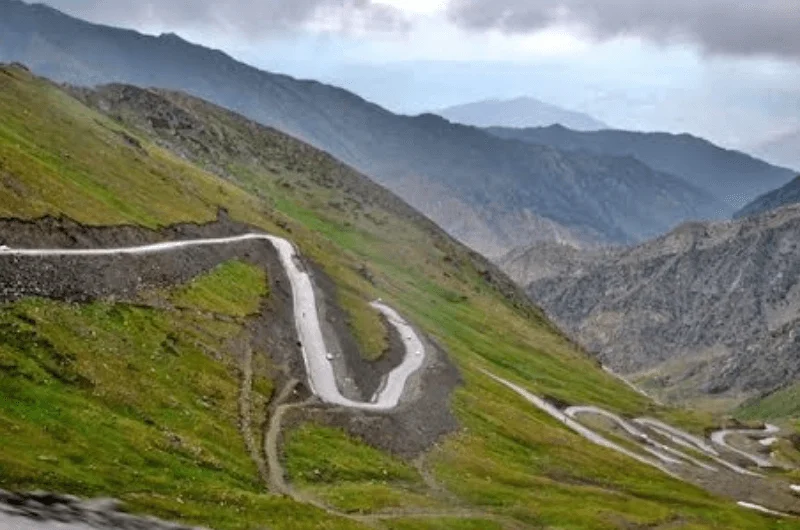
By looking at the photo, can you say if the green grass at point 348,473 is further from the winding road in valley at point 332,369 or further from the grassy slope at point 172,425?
the winding road in valley at point 332,369

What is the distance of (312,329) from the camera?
127375 mm

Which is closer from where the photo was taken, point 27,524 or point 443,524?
point 27,524

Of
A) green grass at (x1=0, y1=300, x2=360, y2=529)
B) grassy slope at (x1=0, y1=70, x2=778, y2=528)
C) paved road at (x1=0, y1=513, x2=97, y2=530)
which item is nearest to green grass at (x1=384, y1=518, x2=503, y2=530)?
grassy slope at (x1=0, y1=70, x2=778, y2=528)

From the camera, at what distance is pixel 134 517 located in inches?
2024

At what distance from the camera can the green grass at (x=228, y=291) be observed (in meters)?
109

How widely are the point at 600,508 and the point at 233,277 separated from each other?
58053mm

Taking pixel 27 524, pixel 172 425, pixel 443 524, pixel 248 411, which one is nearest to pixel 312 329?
pixel 248 411

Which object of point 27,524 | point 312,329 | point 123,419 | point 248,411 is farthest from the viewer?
point 312,329

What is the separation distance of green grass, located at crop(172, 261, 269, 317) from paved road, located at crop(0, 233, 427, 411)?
579cm

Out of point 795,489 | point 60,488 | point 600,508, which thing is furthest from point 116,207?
point 795,489

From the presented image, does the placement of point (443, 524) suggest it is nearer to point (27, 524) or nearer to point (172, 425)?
point (172, 425)

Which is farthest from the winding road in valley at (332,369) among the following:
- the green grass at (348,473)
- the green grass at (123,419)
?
the green grass at (123,419)

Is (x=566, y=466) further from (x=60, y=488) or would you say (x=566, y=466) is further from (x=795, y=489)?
(x=60, y=488)

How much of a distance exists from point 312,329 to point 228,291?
13.1 metres
